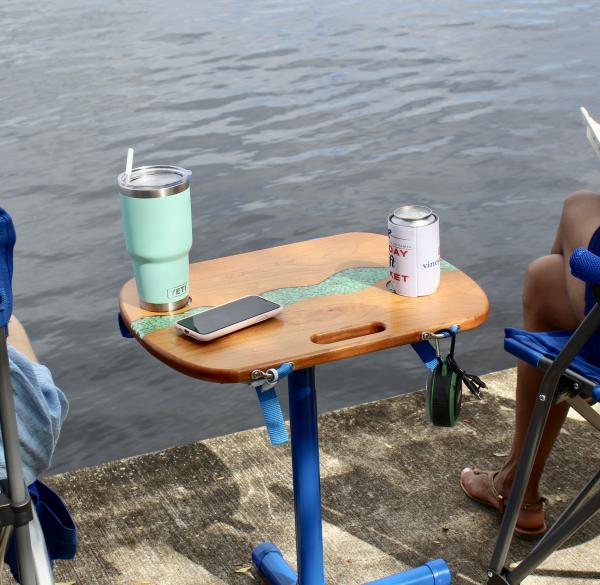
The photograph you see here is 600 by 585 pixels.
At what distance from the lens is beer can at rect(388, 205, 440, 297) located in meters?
2.17

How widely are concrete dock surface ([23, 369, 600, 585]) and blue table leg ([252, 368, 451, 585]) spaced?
0.12m

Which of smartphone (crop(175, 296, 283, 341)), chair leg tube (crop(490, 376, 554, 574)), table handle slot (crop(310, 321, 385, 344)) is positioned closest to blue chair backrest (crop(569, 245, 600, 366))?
chair leg tube (crop(490, 376, 554, 574))

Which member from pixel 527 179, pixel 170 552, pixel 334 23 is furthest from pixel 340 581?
pixel 334 23

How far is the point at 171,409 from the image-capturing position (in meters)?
4.53

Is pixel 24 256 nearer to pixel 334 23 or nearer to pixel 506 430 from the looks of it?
pixel 506 430

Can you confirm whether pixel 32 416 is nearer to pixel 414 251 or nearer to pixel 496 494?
pixel 414 251

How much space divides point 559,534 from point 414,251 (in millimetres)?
671

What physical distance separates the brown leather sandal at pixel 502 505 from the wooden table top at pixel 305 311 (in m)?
0.75

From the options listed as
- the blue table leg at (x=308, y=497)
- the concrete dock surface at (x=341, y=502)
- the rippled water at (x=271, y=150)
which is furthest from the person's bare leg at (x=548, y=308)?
the rippled water at (x=271, y=150)

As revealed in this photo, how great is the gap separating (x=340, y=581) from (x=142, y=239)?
3.39 feet

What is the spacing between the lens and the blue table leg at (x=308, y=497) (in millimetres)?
2340

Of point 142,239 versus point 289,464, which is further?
point 289,464

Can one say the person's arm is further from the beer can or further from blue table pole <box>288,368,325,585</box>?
the beer can

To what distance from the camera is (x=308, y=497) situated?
238 centimetres
